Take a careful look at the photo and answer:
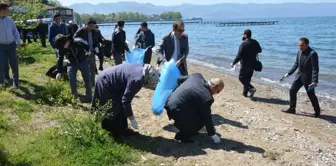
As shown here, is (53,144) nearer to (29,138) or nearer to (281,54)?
(29,138)

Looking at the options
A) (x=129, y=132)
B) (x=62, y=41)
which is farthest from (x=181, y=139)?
(x=62, y=41)

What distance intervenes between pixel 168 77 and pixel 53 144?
238cm

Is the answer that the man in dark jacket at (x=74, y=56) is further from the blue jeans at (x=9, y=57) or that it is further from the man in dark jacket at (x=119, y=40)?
the man in dark jacket at (x=119, y=40)

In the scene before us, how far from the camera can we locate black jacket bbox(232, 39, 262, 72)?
10.3 m

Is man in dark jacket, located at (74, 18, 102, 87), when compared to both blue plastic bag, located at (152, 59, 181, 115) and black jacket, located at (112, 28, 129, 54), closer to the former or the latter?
black jacket, located at (112, 28, 129, 54)

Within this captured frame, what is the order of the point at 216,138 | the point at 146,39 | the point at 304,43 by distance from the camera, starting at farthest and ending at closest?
the point at 146,39, the point at 304,43, the point at 216,138

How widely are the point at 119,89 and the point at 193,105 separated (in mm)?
1260

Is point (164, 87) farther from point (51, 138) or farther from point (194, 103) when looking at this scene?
point (51, 138)

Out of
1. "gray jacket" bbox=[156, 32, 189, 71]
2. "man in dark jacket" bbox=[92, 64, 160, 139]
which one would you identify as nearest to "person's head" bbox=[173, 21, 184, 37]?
"gray jacket" bbox=[156, 32, 189, 71]

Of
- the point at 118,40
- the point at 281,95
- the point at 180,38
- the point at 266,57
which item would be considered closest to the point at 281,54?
the point at 266,57

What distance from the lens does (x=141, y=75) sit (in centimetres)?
557

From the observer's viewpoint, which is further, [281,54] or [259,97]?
[281,54]

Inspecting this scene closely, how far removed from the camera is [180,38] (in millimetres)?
7887

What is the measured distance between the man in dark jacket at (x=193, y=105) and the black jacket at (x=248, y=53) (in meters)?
4.34
